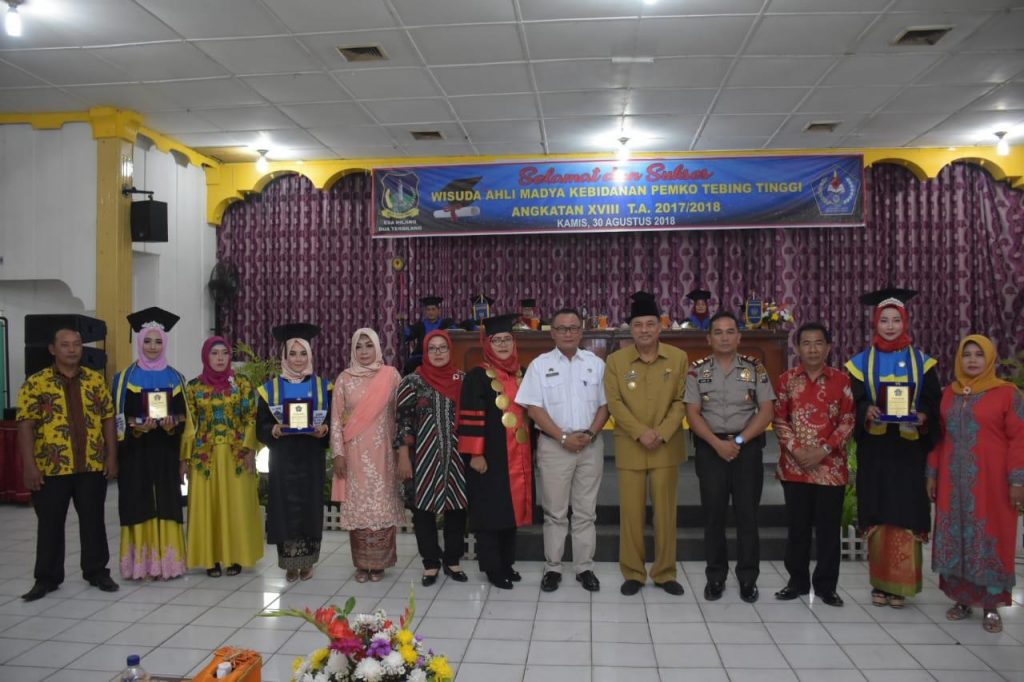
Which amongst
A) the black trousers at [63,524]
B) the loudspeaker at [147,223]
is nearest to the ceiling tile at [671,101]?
the loudspeaker at [147,223]

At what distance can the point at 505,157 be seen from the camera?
926 centimetres

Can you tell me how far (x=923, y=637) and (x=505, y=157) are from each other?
7010 mm

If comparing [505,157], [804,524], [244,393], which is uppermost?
[505,157]

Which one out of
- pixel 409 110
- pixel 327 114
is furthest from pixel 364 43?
pixel 327 114

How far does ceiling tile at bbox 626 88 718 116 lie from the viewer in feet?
23.1

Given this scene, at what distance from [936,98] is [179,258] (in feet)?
26.8

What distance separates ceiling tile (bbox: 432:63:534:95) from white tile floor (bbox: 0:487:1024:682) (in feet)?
13.5

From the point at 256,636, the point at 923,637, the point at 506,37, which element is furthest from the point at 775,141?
the point at 256,636

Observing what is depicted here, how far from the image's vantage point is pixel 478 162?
30.3 ft

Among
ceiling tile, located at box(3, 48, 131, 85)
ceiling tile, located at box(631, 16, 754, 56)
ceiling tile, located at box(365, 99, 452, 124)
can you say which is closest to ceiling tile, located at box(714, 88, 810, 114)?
ceiling tile, located at box(631, 16, 754, 56)

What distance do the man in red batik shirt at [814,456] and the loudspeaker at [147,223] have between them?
6094mm

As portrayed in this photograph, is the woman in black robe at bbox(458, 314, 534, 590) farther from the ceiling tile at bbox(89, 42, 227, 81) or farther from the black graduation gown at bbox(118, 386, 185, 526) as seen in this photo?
the ceiling tile at bbox(89, 42, 227, 81)

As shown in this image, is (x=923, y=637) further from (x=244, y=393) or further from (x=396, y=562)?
(x=244, y=393)

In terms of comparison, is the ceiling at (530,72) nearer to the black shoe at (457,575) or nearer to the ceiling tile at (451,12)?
the ceiling tile at (451,12)
